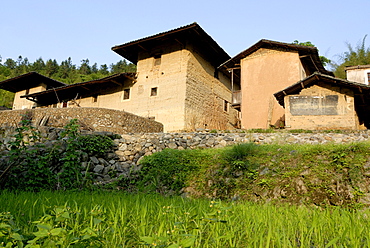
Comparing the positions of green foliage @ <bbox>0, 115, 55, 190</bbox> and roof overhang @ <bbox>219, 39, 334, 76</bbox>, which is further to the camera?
roof overhang @ <bbox>219, 39, 334, 76</bbox>

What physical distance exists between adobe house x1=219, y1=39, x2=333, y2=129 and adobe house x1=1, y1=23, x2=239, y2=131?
1.53 m

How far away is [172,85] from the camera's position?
17359mm

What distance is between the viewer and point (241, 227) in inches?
107

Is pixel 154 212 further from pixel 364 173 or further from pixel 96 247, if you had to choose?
pixel 364 173

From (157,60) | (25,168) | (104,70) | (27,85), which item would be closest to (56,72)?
(104,70)

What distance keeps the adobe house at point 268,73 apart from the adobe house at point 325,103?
75.4 inches

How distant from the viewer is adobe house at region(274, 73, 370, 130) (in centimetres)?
1266

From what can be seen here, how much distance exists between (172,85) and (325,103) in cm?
891

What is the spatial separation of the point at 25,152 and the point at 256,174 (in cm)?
519

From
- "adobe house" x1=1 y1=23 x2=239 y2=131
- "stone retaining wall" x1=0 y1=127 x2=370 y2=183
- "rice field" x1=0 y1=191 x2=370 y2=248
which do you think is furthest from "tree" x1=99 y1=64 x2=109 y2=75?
"rice field" x1=0 y1=191 x2=370 y2=248

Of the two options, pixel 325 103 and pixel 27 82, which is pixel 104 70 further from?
pixel 325 103

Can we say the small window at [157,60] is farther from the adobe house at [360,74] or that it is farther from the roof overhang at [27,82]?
the adobe house at [360,74]

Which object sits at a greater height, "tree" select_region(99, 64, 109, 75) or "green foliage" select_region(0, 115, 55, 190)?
"tree" select_region(99, 64, 109, 75)

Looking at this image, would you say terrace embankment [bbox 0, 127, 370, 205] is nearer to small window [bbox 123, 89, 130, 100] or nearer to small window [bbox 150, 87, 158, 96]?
small window [bbox 150, 87, 158, 96]
